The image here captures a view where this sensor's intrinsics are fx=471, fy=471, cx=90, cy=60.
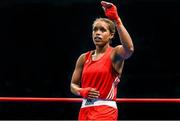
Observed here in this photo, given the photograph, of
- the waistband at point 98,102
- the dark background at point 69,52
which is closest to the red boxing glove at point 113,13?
the waistband at point 98,102

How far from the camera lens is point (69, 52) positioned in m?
6.73

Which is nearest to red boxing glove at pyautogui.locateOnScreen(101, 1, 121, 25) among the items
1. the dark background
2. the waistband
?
the waistband

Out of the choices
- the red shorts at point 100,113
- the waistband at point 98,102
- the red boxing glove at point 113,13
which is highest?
the red boxing glove at point 113,13

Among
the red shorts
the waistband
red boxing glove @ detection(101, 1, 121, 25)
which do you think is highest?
red boxing glove @ detection(101, 1, 121, 25)

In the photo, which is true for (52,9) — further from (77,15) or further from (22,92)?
(22,92)

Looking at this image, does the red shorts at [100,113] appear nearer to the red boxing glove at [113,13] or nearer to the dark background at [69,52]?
the red boxing glove at [113,13]

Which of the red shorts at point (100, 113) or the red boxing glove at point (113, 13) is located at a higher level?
the red boxing glove at point (113, 13)

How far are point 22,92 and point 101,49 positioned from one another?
384 cm

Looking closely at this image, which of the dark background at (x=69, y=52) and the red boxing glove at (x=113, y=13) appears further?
the dark background at (x=69, y=52)

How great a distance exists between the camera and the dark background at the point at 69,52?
6.47m

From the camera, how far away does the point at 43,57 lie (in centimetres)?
675

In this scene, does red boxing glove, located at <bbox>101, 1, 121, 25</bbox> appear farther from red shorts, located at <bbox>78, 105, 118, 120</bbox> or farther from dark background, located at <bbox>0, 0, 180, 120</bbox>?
dark background, located at <bbox>0, 0, 180, 120</bbox>

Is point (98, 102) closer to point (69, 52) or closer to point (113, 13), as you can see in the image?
point (113, 13)

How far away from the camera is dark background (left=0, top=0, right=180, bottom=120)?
6.47 m
